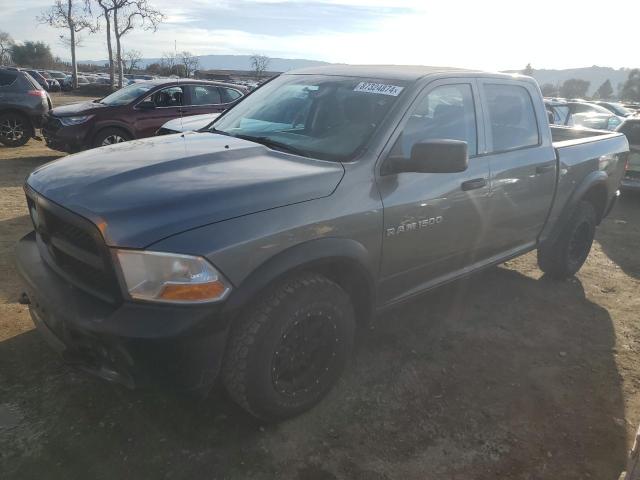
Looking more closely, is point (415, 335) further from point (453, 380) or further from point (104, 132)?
point (104, 132)

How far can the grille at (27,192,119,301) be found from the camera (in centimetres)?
216

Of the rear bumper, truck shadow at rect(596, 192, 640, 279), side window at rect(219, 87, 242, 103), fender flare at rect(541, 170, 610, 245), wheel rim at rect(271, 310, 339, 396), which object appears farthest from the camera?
side window at rect(219, 87, 242, 103)

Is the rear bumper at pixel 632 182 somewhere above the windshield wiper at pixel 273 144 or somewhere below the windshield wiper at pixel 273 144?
below

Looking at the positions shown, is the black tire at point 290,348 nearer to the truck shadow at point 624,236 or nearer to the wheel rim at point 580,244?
the wheel rim at point 580,244

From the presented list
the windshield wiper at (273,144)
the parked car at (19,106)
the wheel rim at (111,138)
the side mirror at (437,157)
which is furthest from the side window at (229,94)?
the side mirror at (437,157)

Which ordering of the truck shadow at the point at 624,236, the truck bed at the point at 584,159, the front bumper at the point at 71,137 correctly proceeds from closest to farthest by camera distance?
the truck bed at the point at 584,159, the truck shadow at the point at 624,236, the front bumper at the point at 71,137

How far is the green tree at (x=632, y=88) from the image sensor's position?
186ft

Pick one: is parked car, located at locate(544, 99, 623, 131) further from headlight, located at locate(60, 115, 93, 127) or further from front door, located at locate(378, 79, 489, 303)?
headlight, located at locate(60, 115, 93, 127)

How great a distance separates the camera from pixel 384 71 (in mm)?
3332

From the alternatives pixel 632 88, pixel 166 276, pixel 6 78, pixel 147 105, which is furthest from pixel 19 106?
pixel 632 88

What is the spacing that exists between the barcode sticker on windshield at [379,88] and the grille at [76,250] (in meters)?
1.82

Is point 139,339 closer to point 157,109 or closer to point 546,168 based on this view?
point 546,168

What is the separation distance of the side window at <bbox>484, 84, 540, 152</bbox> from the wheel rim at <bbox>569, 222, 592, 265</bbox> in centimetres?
136

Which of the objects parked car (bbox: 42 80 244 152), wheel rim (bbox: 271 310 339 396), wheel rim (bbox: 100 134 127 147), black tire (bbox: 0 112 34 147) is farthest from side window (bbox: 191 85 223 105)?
wheel rim (bbox: 271 310 339 396)
